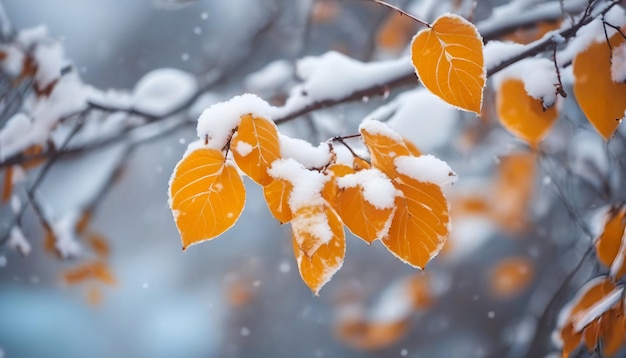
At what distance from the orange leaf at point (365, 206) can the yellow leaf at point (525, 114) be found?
17cm

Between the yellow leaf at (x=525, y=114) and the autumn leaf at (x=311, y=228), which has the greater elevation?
the autumn leaf at (x=311, y=228)

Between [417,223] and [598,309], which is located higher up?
[417,223]

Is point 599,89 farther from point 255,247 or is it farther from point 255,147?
point 255,247

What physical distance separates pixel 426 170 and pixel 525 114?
6.6 inches


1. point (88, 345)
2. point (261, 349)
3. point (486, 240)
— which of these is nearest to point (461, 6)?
point (486, 240)

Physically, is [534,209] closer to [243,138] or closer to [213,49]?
[213,49]

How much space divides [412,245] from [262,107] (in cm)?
10

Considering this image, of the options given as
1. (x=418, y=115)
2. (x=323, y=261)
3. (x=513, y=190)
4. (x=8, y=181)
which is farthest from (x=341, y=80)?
(x=513, y=190)

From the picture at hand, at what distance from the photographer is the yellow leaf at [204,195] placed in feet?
0.69

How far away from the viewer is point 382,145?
0.76ft

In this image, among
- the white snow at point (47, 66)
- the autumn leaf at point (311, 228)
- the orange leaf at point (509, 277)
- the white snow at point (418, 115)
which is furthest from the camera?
the orange leaf at point (509, 277)

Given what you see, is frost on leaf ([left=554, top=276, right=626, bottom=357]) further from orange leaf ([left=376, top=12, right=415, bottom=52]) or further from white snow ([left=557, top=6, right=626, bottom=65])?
orange leaf ([left=376, top=12, right=415, bottom=52])

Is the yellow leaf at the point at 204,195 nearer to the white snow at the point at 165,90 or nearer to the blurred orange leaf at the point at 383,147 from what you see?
the blurred orange leaf at the point at 383,147

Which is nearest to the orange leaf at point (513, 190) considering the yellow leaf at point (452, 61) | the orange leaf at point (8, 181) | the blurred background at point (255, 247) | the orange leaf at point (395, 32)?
the blurred background at point (255, 247)
